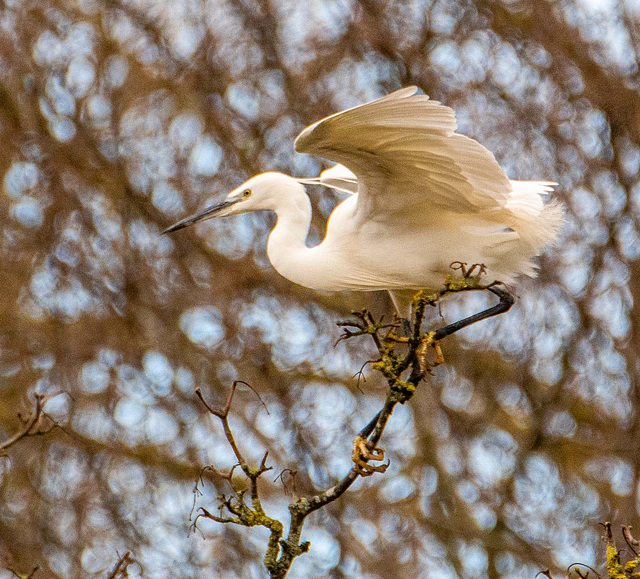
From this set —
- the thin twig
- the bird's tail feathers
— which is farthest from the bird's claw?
the thin twig

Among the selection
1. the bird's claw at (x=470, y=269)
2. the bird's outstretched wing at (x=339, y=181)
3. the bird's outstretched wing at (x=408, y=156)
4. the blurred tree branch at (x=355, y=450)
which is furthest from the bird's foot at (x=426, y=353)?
the bird's outstretched wing at (x=339, y=181)

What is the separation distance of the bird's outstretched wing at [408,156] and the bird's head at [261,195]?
0.34 m

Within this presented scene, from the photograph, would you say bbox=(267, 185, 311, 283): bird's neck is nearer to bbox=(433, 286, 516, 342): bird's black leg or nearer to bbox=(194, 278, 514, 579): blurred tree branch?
bbox=(433, 286, 516, 342): bird's black leg

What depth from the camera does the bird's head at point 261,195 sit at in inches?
166

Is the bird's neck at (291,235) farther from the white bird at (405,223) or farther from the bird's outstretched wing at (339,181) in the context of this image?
the bird's outstretched wing at (339,181)

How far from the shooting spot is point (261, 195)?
4.27 metres

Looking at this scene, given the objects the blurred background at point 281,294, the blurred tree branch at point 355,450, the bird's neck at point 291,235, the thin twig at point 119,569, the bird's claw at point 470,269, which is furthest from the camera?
the blurred background at point 281,294

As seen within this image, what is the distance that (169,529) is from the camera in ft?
24.4

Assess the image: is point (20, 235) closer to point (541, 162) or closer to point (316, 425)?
point (316, 425)

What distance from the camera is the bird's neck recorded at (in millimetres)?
4148

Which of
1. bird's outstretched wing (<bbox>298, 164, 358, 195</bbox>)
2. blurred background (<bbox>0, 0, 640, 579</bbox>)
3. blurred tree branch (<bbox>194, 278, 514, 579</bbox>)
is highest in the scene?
blurred tree branch (<bbox>194, 278, 514, 579</bbox>)

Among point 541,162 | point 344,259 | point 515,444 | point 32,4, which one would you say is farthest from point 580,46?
point 344,259

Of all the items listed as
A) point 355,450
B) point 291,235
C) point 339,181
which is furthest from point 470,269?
point 339,181

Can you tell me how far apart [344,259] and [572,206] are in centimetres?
426
